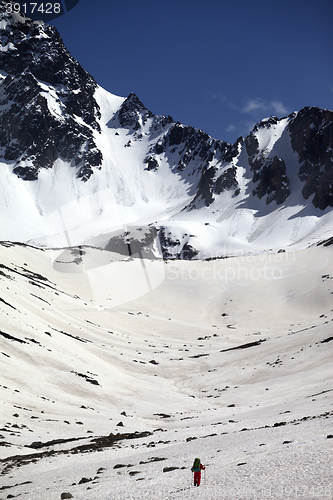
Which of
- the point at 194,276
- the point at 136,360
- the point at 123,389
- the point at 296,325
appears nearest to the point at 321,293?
→ the point at 296,325

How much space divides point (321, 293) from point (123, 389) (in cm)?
6642

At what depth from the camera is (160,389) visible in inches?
1785

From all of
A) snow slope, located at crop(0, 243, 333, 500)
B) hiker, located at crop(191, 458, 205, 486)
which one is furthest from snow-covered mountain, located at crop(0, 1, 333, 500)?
hiker, located at crop(191, 458, 205, 486)

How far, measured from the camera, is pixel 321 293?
9600 centimetres

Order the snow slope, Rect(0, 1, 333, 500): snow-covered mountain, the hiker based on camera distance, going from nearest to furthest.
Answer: the hiker < the snow slope < Rect(0, 1, 333, 500): snow-covered mountain

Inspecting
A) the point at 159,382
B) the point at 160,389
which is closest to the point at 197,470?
the point at 160,389

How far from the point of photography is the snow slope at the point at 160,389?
14.6m

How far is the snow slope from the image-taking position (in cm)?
1461

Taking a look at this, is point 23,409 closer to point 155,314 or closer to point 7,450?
point 7,450

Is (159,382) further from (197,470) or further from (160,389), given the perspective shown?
(197,470)

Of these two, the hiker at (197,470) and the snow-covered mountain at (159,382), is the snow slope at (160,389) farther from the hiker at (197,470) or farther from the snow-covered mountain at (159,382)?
the hiker at (197,470)

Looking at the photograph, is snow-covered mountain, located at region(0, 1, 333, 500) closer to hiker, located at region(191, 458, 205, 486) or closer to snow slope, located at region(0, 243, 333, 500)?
snow slope, located at region(0, 243, 333, 500)

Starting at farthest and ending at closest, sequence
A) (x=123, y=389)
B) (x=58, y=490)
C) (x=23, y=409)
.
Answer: (x=123, y=389), (x=23, y=409), (x=58, y=490)

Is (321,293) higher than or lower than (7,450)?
higher
